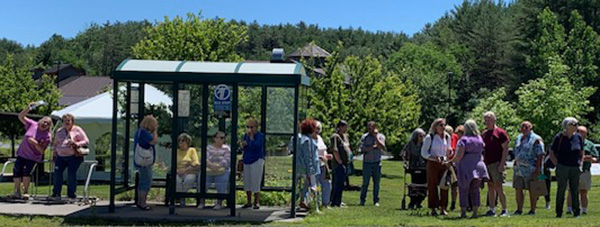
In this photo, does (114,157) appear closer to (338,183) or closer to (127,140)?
(127,140)

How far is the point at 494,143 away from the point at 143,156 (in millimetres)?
5679

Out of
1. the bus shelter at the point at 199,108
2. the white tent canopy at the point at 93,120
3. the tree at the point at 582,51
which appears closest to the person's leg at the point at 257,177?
the bus shelter at the point at 199,108

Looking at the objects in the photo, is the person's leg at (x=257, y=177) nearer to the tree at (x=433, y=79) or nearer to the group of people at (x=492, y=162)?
the group of people at (x=492, y=162)

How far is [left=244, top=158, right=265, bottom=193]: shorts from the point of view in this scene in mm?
12523

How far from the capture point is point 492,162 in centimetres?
1286

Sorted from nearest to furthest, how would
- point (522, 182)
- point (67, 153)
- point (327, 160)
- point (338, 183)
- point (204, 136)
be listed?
point (204, 136), point (522, 182), point (67, 153), point (327, 160), point (338, 183)

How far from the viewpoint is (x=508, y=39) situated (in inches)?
2795

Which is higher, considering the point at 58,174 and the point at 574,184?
the point at 574,184

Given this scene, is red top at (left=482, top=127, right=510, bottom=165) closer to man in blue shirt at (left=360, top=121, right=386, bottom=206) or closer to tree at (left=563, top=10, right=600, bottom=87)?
Answer: man in blue shirt at (left=360, top=121, right=386, bottom=206)

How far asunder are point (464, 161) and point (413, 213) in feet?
5.04

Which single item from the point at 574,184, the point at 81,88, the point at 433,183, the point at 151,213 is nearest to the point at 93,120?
the point at 151,213

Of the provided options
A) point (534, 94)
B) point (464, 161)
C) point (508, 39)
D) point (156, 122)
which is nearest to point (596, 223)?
point (464, 161)

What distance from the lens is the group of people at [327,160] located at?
508 inches

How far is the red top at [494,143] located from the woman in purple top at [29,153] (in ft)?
25.3
